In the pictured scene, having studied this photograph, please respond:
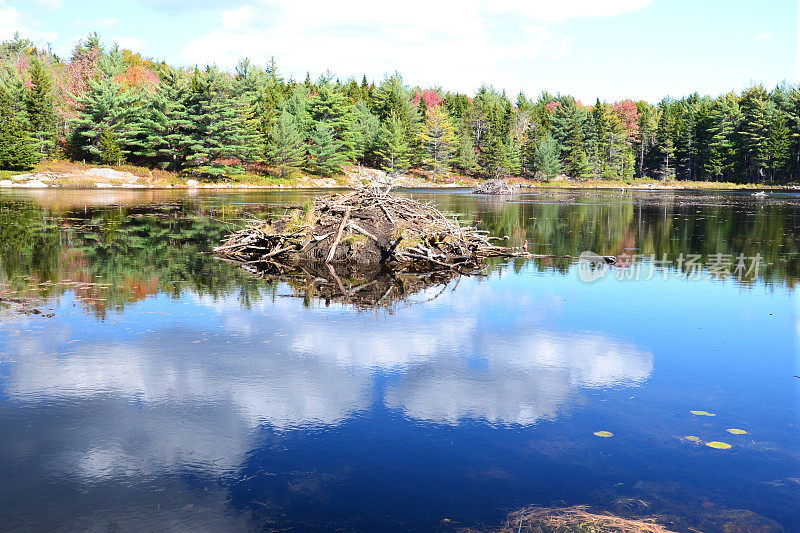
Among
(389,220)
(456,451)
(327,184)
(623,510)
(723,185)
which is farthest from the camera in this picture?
(723,185)

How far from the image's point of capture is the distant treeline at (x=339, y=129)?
7456 centimetres

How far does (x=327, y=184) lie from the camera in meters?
82.8

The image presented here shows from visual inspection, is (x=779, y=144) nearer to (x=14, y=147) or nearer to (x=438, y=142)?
(x=438, y=142)

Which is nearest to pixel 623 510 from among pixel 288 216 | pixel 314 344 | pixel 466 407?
pixel 466 407

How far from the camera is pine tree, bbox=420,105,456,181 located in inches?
3934

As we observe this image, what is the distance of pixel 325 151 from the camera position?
8219 centimetres

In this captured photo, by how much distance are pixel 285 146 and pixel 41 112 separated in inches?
1177

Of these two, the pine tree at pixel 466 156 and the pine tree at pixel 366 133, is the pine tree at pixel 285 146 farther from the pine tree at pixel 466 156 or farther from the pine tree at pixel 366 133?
the pine tree at pixel 466 156

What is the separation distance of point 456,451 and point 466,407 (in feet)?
3.45

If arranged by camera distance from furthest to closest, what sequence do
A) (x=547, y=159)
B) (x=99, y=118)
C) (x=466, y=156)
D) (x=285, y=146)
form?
(x=466, y=156) → (x=547, y=159) → (x=285, y=146) → (x=99, y=118)

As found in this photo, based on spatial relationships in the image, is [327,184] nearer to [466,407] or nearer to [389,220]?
[389,220]

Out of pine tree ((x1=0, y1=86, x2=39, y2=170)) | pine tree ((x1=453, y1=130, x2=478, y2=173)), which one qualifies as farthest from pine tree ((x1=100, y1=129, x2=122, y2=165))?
pine tree ((x1=453, y1=130, x2=478, y2=173))
